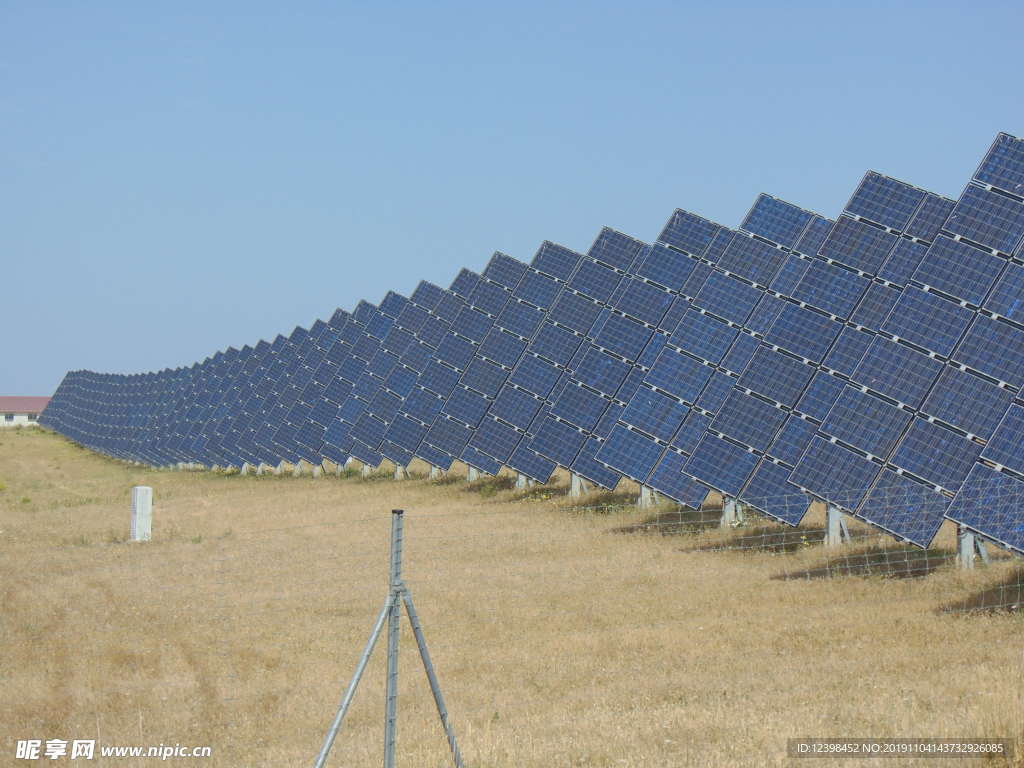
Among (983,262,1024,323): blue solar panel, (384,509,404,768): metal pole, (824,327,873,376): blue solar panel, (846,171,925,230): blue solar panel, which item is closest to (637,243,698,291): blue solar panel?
(846,171,925,230): blue solar panel

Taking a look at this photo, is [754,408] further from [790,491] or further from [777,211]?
[777,211]

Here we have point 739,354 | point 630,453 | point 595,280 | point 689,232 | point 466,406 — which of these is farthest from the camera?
point 466,406

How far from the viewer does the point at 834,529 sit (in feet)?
74.3

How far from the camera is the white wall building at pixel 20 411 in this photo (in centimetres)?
18188

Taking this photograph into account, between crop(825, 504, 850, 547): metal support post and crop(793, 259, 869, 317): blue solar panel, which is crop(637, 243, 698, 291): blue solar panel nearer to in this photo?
crop(793, 259, 869, 317): blue solar panel

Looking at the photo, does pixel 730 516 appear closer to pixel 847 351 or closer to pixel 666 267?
pixel 847 351

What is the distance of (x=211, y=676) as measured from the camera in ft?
48.6

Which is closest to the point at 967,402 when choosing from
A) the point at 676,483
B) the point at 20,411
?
the point at 676,483

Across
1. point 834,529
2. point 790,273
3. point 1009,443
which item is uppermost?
point 790,273

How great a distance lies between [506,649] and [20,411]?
18464cm

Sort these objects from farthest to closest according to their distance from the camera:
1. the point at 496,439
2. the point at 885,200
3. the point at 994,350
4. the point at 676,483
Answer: the point at 496,439 → the point at 676,483 → the point at 885,200 → the point at 994,350

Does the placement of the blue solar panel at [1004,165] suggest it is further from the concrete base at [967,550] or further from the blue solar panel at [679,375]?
the blue solar panel at [679,375]

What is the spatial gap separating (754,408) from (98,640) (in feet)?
45.1

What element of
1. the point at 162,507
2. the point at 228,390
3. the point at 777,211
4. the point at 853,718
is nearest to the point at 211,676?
the point at 853,718
